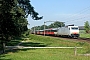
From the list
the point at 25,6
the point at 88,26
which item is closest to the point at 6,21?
the point at 25,6

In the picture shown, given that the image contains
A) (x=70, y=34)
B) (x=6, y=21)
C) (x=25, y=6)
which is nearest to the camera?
(x=6, y=21)

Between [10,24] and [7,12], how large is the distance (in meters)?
3.88

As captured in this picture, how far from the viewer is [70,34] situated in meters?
65.6

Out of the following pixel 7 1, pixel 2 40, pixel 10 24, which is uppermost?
pixel 7 1

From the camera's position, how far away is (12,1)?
24734mm

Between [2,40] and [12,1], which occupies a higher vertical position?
[12,1]

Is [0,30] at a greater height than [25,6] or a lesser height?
lesser

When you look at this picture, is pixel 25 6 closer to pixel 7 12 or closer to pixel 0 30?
pixel 0 30

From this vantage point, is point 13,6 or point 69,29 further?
point 69,29

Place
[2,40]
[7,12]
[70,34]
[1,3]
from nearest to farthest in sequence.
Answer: [1,3]
[7,12]
[2,40]
[70,34]

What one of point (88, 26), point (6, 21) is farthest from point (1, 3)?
point (88, 26)

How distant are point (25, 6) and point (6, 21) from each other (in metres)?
7.18

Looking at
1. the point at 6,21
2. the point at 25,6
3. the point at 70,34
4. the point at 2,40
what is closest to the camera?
the point at 6,21

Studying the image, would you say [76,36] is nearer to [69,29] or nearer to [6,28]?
[69,29]
